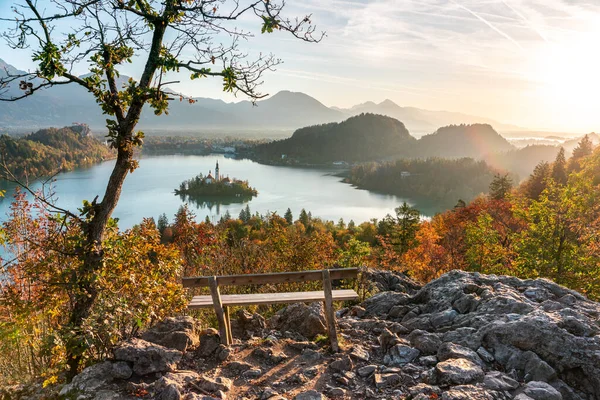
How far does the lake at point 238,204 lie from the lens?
8038 cm

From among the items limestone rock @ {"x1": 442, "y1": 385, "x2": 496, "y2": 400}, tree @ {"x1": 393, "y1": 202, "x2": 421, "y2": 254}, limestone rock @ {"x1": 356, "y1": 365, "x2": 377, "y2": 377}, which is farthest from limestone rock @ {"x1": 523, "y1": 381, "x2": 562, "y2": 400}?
tree @ {"x1": 393, "y1": 202, "x2": 421, "y2": 254}

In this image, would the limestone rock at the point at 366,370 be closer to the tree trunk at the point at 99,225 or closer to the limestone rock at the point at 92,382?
the limestone rock at the point at 92,382

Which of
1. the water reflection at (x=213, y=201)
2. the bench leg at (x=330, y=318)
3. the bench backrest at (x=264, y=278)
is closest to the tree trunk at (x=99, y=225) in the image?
the bench backrest at (x=264, y=278)

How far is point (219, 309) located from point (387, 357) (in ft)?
7.59

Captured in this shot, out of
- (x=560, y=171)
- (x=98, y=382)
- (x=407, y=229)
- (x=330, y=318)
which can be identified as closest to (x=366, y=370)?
(x=330, y=318)

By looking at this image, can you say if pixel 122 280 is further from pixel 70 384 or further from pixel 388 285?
pixel 388 285

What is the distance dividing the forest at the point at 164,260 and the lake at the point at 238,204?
5395cm

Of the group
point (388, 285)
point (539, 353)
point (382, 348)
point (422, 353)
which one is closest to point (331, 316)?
point (382, 348)

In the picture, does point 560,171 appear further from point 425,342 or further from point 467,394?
point 467,394

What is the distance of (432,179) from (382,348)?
12710 cm

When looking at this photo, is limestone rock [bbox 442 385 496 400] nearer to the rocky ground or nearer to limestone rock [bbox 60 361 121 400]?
the rocky ground

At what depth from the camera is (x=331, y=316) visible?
521 centimetres

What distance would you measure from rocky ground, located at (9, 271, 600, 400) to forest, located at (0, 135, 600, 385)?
49 centimetres

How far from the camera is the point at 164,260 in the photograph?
Result: 16.1ft
